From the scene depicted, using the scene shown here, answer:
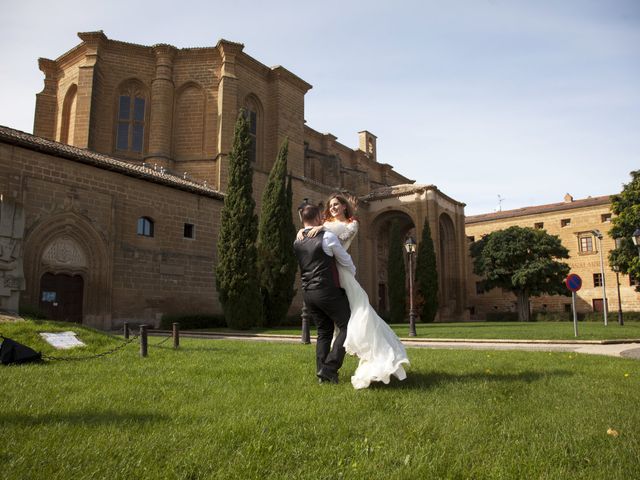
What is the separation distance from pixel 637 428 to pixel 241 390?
2.91m

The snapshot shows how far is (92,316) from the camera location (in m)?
16.6

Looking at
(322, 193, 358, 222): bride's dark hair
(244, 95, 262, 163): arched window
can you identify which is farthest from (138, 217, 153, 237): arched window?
(322, 193, 358, 222): bride's dark hair

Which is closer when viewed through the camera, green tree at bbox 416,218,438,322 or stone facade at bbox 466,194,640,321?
green tree at bbox 416,218,438,322

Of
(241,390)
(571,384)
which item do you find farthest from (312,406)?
(571,384)

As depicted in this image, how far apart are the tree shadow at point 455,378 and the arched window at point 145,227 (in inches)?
622

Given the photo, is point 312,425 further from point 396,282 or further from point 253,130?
point 396,282

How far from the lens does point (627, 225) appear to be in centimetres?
2697

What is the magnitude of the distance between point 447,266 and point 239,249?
22.4 m

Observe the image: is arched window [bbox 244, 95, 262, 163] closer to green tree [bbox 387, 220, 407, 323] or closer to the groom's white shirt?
green tree [bbox 387, 220, 407, 323]

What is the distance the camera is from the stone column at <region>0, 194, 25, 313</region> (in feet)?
38.1

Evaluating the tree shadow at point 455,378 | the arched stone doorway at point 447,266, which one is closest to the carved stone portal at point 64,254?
the tree shadow at point 455,378

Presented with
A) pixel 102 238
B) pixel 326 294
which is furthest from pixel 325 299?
pixel 102 238

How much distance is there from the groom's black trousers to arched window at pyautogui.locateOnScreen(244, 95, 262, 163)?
23546 millimetres

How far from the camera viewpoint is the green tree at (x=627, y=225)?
26.5 meters
